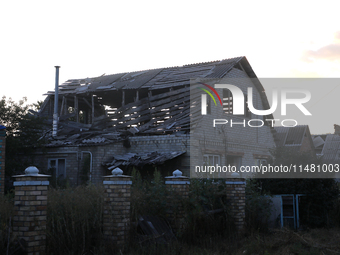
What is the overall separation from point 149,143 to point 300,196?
650cm

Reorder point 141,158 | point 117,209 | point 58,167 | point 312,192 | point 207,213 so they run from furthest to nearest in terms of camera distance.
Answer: point 58,167
point 141,158
point 312,192
point 207,213
point 117,209

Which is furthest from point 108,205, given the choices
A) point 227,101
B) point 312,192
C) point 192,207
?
point 227,101

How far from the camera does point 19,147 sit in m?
15.9

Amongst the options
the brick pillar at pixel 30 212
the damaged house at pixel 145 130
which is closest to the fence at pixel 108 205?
the brick pillar at pixel 30 212

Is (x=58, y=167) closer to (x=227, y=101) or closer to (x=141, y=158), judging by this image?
(x=141, y=158)

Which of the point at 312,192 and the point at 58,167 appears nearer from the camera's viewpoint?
the point at 312,192

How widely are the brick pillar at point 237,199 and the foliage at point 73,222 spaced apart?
13.0 feet

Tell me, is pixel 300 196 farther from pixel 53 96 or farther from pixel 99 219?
pixel 53 96

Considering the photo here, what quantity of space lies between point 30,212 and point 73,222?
0.95 meters

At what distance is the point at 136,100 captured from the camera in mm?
17906

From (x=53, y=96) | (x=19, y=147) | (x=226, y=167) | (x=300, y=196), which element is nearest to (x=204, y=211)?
(x=300, y=196)

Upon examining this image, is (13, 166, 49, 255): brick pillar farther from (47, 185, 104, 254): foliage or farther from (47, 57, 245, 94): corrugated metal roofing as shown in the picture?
(47, 57, 245, 94): corrugated metal roofing

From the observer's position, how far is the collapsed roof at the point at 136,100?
1647cm

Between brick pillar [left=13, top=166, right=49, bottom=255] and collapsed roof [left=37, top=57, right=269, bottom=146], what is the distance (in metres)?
9.79
